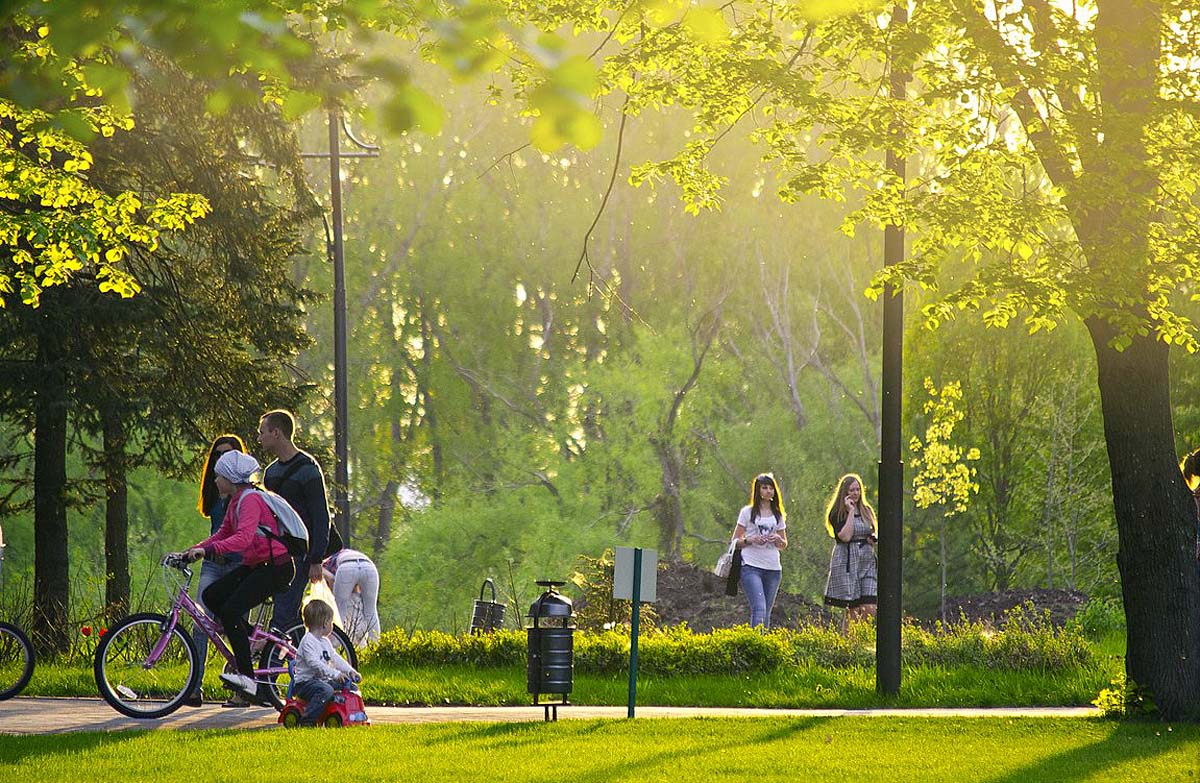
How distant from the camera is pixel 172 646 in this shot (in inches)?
468

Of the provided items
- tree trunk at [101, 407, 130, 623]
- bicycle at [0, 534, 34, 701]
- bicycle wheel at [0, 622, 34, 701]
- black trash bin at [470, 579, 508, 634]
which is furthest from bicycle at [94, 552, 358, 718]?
black trash bin at [470, 579, 508, 634]

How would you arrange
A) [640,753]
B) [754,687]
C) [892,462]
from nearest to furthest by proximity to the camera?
[640,753]
[892,462]
[754,687]

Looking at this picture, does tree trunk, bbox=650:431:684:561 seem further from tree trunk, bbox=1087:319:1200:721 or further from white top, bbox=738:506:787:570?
tree trunk, bbox=1087:319:1200:721

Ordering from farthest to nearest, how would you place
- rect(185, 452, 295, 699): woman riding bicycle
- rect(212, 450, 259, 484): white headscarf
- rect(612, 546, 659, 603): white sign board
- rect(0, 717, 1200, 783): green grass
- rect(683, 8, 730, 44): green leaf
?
rect(612, 546, 659, 603): white sign board
rect(212, 450, 259, 484): white headscarf
rect(185, 452, 295, 699): woman riding bicycle
rect(0, 717, 1200, 783): green grass
rect(683, 8, 730, 44): green leaf

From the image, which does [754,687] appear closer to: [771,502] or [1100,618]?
[771,502]

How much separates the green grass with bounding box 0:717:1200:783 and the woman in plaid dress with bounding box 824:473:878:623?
5.98m

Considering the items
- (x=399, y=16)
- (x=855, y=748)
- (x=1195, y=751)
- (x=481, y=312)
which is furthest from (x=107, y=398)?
(x=481, y=312)

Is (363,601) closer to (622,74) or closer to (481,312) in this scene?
(622,74)

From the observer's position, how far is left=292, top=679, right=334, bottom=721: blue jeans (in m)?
11.2

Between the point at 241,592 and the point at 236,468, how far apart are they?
844 mm

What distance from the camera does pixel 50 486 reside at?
59.5ft

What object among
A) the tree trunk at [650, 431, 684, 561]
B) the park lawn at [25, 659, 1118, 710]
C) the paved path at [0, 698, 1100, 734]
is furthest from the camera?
the tree trunk at [650, 431, 684, 561]

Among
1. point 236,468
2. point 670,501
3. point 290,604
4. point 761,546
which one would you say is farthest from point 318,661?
point 670,501

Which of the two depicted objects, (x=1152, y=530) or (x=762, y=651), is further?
(x=762, y=651)
